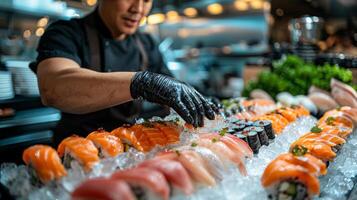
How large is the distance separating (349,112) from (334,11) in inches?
300

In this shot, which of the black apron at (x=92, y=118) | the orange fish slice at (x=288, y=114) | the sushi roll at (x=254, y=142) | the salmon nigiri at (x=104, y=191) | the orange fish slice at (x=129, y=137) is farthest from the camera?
the black apron at (x=92, y=118)

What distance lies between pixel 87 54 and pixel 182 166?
1505 mm

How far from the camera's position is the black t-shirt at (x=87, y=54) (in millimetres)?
2207

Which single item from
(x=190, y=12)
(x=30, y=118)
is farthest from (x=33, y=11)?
(x=190, y=12)

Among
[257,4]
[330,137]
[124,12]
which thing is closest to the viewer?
[330,137]

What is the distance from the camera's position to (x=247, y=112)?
226cm

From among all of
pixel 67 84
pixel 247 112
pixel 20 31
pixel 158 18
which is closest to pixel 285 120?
pixel 247 112

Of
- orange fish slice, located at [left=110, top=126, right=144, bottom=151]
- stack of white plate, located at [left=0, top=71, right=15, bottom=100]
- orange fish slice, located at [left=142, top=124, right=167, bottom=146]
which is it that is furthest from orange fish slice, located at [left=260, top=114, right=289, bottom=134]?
stack of white plate, located at [left=0, top=71, right=15, bottom=100]

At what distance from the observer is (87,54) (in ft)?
8.04

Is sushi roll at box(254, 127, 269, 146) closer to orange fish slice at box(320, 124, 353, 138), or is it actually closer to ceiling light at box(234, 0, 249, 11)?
orange fish slice at box(320, 124, 353, 138)

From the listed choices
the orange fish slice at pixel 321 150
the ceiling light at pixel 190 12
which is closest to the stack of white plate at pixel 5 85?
the orange fish slice at pixel 321 150

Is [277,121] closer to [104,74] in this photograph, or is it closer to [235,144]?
[235,144]

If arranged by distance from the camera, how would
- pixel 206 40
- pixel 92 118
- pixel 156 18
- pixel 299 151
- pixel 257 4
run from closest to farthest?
1. pixel 299 151
2. pixel 92 118
3. pixel 156 18
4. pixel 257 4
5. pixel 206 40

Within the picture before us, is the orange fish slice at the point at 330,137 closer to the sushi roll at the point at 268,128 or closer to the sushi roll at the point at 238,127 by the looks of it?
the sushi roll at the point at 268,128
